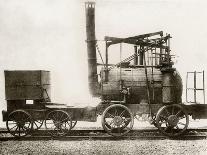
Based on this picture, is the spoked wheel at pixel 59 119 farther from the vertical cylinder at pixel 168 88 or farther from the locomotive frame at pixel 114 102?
the vertical cylinder at pixel 168 88

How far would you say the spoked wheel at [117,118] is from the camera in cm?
1374

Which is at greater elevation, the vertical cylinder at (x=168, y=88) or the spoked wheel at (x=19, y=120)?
the vertical cylinder at (x=168, y=88)

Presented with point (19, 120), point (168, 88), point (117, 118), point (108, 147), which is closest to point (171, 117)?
point (168, 88)

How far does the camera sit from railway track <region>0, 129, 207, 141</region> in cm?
1370

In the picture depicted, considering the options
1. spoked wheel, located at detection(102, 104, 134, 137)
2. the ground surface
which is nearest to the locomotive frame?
spoked wheel, located at detection(102, 104, 134, 137)

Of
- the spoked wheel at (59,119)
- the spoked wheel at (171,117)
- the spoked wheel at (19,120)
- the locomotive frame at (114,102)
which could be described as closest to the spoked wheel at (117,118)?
the locomotive frame at (114,102)

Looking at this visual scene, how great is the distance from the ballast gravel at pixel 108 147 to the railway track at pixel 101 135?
1.83 ft

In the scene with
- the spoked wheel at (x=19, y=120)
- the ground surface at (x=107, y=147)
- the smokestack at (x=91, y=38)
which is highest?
the smokestack at (x=91, y=38)

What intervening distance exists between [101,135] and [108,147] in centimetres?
240

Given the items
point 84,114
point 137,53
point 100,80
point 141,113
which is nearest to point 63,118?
point 84,114

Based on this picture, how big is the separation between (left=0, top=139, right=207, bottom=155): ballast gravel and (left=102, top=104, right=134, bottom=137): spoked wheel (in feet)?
2.32

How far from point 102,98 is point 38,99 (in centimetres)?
228

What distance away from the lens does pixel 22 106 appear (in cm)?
1423

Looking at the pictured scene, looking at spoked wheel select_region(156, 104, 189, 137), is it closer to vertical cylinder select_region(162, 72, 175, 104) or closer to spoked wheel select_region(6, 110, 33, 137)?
vertical cylinder select_region(162, 72, 175, 104)
